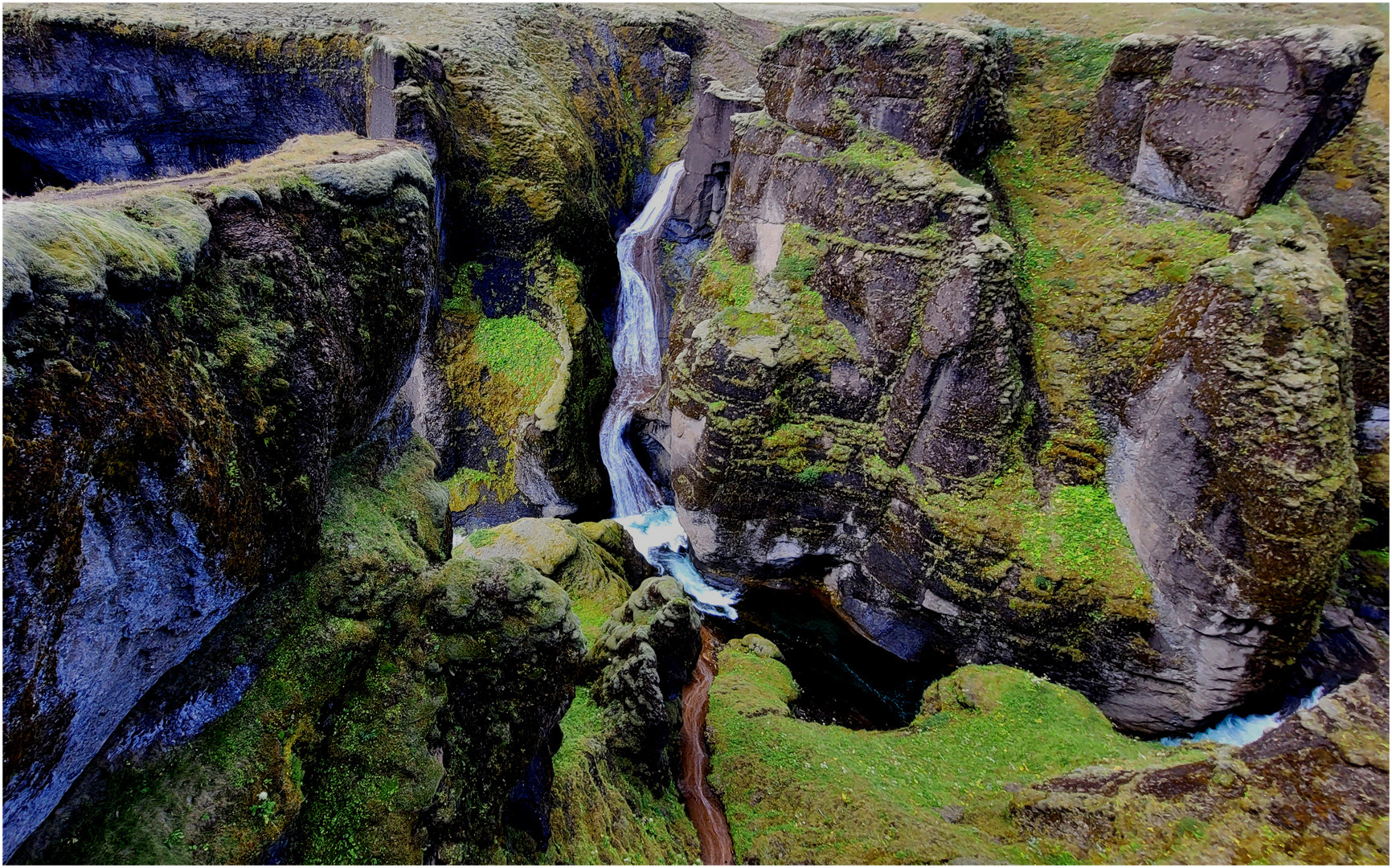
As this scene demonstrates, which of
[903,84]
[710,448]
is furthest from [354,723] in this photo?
[903,84]

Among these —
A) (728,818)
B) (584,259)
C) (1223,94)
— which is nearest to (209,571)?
(728,818)

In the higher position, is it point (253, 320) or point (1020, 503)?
point (253, 320)

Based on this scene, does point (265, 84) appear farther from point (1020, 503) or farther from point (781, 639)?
point (1020, 503)

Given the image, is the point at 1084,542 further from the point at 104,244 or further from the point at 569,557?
the point at 104,244

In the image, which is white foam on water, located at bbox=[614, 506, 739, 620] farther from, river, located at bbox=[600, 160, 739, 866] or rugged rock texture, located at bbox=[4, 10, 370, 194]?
rugged rock texture, located at bbox=[4, 10, 370, 194]

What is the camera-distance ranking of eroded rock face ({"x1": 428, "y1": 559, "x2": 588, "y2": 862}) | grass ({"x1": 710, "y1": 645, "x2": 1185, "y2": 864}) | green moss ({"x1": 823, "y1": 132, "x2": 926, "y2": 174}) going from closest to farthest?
eroded rock face ({"x1": 428, "y1": 559, "x2": 588, "y2": 862}) < grass ({"x1": 710, "y1": 645, "x2": 1185, "y2": 864}) < green moss ({"x1": 823, "y1": 132, "x2": 926, "y2": 174})

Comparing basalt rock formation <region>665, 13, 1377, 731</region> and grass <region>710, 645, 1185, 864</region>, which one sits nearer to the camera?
grass <region>710, 645, 1185, 864</region>

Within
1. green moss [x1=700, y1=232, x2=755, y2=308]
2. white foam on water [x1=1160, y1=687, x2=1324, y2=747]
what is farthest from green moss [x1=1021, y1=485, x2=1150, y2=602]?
green moss [x1=700, y1=232, x2=755, y2=308]
